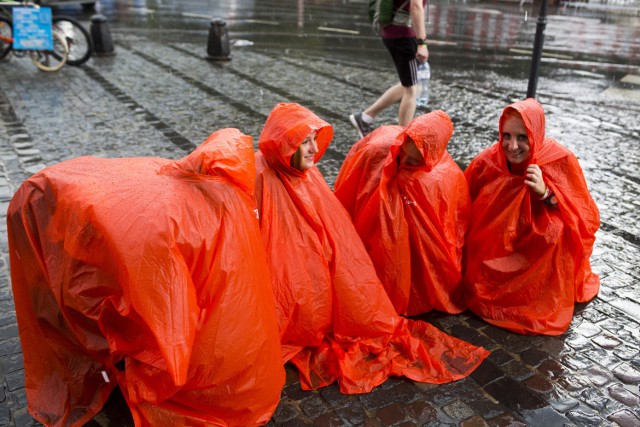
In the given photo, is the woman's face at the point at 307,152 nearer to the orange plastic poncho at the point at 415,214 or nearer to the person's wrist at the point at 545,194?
the orange plastic poncho at the point at 415,214

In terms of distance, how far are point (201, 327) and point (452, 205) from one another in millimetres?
1826

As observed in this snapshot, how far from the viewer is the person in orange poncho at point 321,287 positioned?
317 centimetres

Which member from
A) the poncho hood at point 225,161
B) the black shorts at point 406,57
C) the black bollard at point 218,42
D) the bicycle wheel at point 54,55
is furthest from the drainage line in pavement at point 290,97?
the poncho hood at point 225,161

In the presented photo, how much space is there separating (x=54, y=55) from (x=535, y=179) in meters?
8.37

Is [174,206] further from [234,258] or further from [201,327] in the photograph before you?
[201,327]

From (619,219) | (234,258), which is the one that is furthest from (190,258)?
(619,219)

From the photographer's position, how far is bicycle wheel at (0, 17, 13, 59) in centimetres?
945

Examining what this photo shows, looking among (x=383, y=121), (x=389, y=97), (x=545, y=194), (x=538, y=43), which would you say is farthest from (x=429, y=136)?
(x=383, y=121)

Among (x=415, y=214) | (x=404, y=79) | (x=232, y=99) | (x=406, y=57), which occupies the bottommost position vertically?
(x=232, y=99)

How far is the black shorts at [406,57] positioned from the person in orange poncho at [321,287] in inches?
129

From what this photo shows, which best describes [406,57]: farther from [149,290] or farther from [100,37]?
[100,37]

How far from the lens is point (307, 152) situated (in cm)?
320

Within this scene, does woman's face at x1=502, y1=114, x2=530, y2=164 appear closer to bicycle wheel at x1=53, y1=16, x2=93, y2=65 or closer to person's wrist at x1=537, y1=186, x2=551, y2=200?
person's wrist at x1=537, y1=186, x2=551, y2=200

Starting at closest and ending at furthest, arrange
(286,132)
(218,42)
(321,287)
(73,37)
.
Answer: (286,132)
(321,287)
(73,37)
(218,42)
